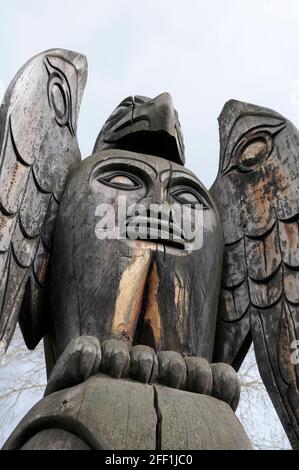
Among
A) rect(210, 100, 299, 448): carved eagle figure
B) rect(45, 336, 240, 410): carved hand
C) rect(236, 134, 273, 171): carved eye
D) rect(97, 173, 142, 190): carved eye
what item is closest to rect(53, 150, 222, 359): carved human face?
rect(97, 173, 142, 190): carved eye

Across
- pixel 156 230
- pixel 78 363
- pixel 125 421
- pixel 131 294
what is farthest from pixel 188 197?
pixel 125 421

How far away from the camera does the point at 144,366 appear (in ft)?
6.09

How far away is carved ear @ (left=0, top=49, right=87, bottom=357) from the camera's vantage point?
7.30 ft

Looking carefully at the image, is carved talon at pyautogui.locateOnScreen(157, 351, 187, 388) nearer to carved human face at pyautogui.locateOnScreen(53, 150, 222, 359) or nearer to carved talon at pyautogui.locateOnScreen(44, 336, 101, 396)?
carved talon at pyautogui.locateOnScreen(44, 336, 101, 396)

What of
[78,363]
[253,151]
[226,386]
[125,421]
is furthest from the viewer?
[253,151]

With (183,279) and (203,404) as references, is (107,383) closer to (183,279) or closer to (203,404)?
(203,404)

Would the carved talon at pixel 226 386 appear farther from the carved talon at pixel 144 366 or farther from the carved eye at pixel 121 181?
the carved eye at pixel 121 181

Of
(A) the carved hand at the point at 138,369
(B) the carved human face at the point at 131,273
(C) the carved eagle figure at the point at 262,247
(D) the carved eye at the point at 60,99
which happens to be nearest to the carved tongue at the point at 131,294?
(B) the carved human face at the point at 131,273

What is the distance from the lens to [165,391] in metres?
1.80

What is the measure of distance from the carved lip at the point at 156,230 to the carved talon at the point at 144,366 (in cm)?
61

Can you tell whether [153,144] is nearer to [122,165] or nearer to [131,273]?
[122,165]

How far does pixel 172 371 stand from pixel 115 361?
0.59 ft

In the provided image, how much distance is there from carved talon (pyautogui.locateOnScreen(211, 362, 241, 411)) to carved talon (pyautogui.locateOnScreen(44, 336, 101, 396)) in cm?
39
